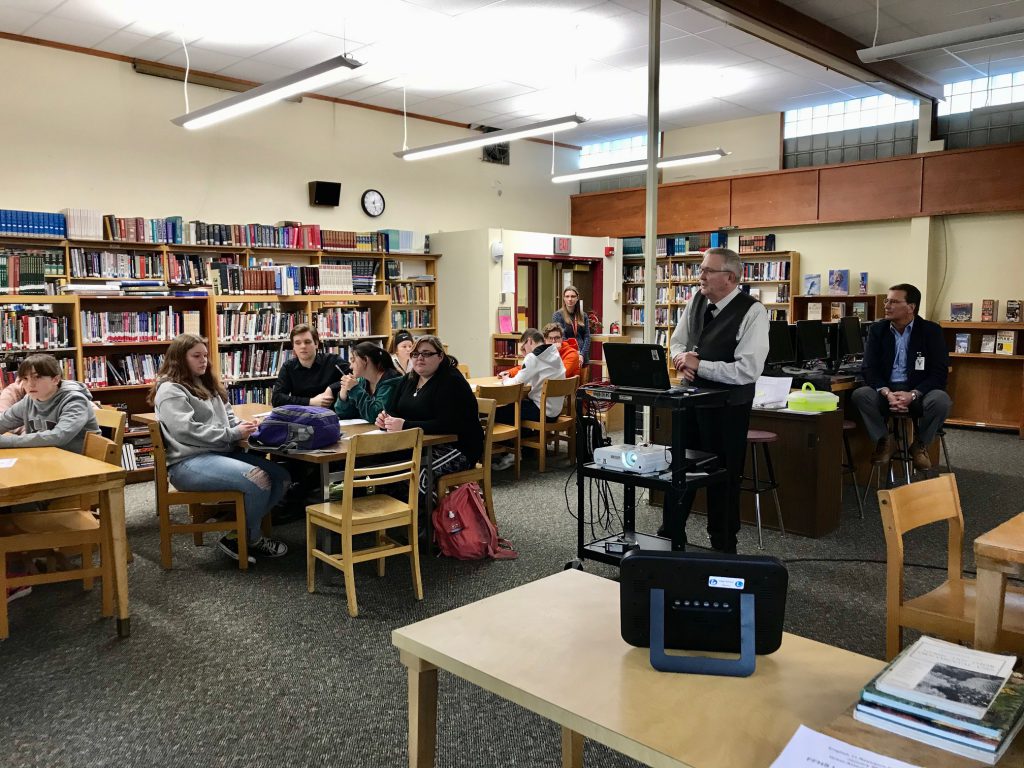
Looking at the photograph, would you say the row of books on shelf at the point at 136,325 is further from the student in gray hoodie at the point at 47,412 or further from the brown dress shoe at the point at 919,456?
the brown dress shoe at the point at 919,456

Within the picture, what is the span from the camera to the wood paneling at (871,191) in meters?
8.72

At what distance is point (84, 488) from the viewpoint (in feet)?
10.4

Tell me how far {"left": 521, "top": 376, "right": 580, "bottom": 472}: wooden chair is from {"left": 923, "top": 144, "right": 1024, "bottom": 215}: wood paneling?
4.89 metres

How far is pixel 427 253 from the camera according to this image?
31.2 feet

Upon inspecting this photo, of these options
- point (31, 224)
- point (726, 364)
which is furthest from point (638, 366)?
point (31, 224)

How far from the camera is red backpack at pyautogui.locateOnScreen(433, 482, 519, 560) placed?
4.27m

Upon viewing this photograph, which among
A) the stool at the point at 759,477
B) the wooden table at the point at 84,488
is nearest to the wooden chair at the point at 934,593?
the stool at the point at 759,477

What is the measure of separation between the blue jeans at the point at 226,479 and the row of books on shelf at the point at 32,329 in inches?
99.9

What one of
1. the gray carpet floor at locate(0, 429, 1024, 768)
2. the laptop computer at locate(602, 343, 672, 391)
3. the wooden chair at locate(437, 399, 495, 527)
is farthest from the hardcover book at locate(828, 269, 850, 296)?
the laptop computer at locate(602, 343, 672, 391)

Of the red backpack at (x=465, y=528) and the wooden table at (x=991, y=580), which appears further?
the red backpack at (x=465, y=528)

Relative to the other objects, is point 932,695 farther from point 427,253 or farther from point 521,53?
point 427,253

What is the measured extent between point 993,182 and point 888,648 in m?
7.51

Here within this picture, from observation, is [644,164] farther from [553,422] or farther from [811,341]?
[553,422]

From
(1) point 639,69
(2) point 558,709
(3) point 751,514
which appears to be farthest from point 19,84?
(2) point 558,709
